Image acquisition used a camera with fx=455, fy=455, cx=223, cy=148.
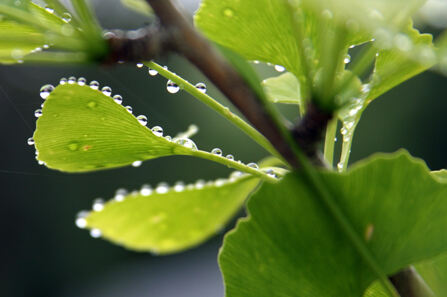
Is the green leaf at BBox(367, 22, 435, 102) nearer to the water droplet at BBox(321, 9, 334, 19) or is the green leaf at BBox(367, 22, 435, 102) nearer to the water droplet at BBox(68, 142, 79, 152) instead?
the water droplet at BBox(321, 9, 334, 19)

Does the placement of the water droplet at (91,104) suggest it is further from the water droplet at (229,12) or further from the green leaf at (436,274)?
the green leaf at (436,274)

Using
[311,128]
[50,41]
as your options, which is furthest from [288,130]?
[50,41]

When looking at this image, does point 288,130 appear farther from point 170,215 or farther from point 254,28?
point 170,215

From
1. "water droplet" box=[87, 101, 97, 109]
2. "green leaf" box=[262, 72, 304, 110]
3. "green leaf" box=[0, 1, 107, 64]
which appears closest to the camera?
"green leaf" box=[0, 1, 107, 64]

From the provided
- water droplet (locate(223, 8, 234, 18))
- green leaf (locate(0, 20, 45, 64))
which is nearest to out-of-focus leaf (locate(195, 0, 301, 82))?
water droplet (locate(223, 8, 234, 18))

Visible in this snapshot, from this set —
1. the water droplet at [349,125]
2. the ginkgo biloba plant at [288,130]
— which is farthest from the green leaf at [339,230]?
the water droplet at [349,125]

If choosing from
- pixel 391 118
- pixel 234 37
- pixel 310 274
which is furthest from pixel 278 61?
pixel 391 118

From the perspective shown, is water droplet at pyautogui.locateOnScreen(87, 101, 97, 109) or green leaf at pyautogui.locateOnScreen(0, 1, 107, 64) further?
water droplet at pyautogui.locateOnScreen(87, 101, 97, 109)
